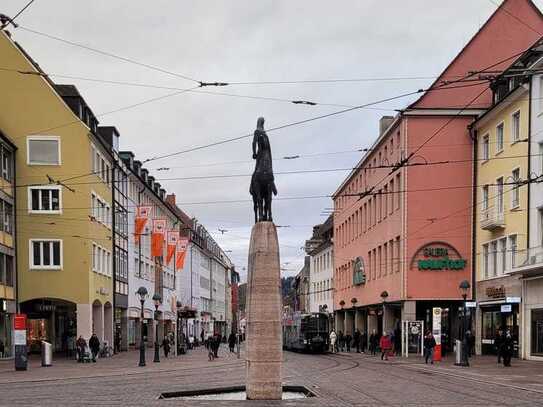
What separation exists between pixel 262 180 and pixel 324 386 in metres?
7.16

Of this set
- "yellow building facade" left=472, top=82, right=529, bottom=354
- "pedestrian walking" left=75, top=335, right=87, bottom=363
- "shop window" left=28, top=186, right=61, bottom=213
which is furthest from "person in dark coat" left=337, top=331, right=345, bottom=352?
"shop window" left=28, top=186, right=61, bottom=213

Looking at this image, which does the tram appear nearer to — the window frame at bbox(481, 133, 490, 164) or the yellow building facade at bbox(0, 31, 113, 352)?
the yellow building facade at bbox(0, 31, 113, 352)

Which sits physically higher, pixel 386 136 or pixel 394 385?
pixel 386 136

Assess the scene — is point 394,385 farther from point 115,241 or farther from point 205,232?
point 205,232

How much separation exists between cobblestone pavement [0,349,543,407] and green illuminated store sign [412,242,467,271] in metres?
15.4

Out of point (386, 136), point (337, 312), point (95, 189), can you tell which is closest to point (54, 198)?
point (95, 189)

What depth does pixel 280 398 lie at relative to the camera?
20125mm

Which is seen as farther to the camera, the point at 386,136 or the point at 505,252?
the point at 386,136

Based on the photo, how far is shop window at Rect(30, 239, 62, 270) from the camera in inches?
1942

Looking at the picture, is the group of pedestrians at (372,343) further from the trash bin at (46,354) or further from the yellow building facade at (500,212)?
the trash bin at (46,354)

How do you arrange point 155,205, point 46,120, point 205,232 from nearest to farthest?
point 46,120 < point 155,205 < point 205,232

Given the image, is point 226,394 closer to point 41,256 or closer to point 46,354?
point 46,354

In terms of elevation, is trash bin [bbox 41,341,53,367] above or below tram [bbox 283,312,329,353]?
above

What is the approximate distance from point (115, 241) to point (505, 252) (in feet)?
92.6
